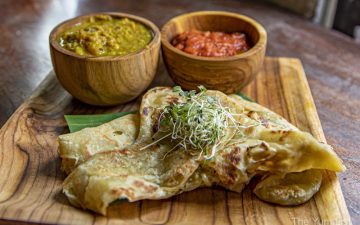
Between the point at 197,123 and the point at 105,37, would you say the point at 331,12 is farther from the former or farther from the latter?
the point at 197,123

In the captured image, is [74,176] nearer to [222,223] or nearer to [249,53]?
[222,223]

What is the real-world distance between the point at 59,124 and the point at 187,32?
0.88 m

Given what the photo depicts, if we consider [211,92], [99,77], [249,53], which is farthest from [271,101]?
[99,77]

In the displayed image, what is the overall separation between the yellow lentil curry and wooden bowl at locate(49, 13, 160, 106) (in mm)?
49

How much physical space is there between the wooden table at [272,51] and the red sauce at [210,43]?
21.7 inches

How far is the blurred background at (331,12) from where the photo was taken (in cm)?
396

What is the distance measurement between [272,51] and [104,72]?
1476 mm

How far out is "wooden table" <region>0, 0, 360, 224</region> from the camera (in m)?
2.38

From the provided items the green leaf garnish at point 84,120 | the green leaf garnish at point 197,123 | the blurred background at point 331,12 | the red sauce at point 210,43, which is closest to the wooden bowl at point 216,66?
the red sauce at point 210,43

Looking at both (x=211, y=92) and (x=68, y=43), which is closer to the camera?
(x=211, y=92)

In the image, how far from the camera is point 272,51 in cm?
331

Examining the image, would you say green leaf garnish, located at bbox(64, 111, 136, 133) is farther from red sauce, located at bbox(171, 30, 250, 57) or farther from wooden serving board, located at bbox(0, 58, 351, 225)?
red sauce, located at bbox(171, 30, 250, 57)

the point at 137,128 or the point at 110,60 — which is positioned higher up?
the point at 110,60

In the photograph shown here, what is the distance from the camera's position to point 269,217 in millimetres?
1764
